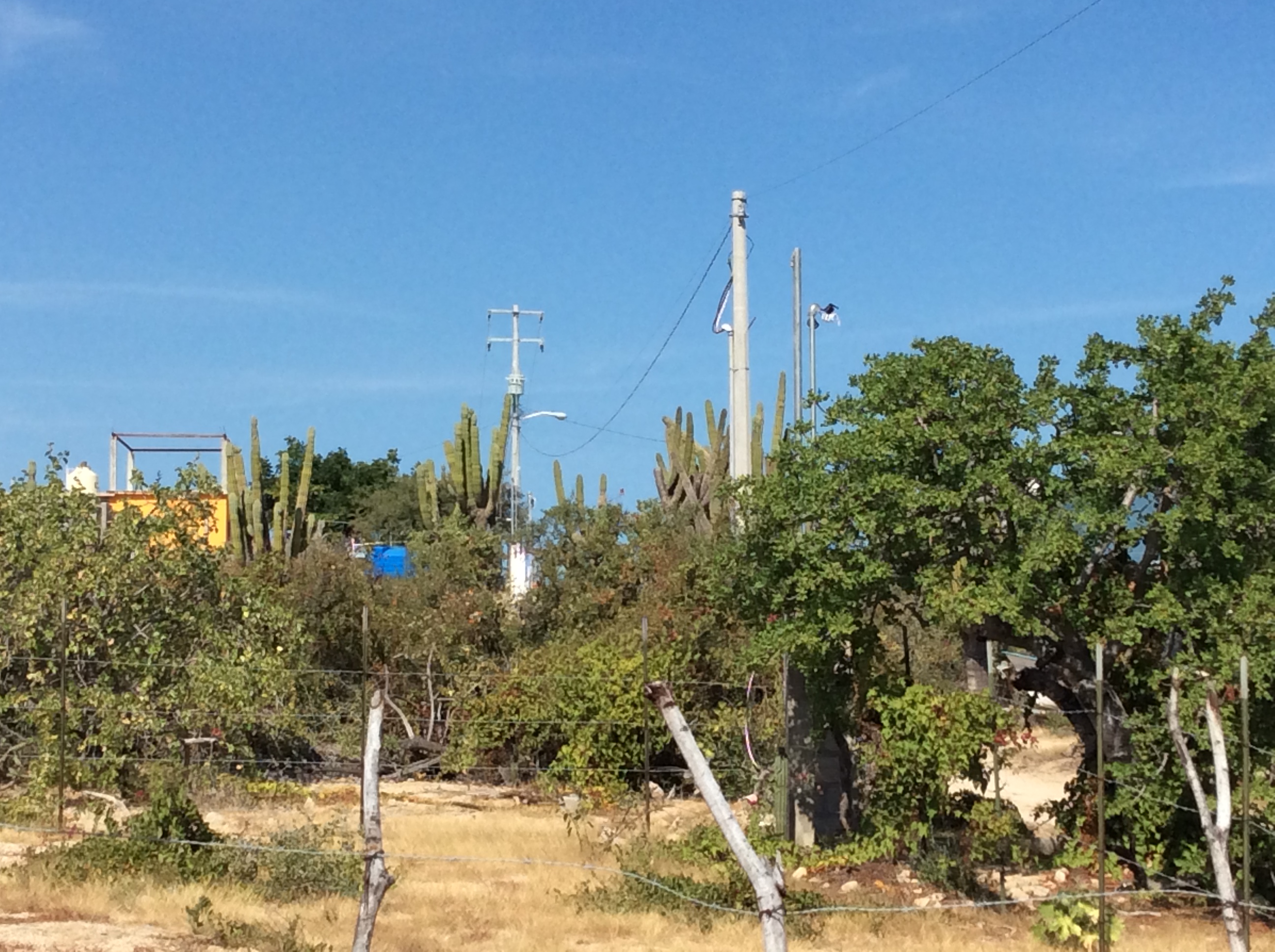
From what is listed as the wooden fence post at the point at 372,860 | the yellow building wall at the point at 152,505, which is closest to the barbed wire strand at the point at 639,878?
the wooden fence post at the point at 372,860

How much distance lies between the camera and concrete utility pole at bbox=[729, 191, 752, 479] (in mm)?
15234

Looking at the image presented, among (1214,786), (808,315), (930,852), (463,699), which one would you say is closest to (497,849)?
(930,852)

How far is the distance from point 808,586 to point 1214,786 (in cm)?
351

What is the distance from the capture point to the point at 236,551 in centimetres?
2455

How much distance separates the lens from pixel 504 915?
35.7 feet

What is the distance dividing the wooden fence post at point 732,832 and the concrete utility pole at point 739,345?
8.40m

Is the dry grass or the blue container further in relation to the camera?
the blue container

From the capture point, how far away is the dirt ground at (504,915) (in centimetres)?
985

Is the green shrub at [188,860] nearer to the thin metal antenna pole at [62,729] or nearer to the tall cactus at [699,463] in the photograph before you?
the thin metal antenna pole at [62,729]

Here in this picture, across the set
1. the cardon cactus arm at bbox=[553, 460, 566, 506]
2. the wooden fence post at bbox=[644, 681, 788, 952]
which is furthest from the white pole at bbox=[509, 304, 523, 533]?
the wooden fence post at bbox=[644, 681, 788, 952]

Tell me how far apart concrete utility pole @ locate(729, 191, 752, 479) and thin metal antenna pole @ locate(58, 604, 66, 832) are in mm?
6863

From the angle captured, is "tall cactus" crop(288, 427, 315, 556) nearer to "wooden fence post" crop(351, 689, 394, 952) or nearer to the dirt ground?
the dirt ground

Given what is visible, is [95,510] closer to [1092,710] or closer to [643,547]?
[643,547]

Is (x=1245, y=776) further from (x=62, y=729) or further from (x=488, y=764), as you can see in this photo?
(x=488, y=764)
